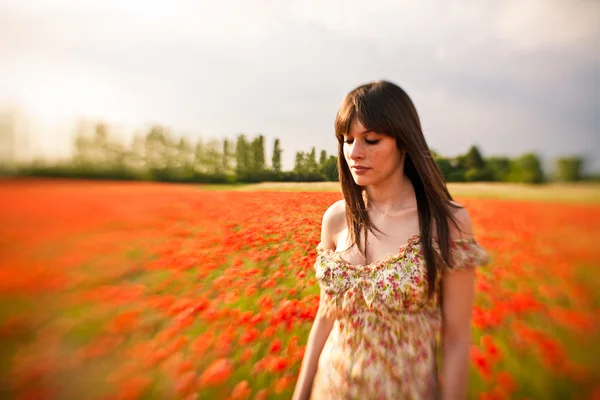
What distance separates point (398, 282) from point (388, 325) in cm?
20

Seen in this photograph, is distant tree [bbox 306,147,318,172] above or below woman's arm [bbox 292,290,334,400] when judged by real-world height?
above

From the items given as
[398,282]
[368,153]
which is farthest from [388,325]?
[368,153]

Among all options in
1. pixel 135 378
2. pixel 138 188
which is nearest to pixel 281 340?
pixel 135 378

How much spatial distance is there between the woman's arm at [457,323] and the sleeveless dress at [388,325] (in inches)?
1.8

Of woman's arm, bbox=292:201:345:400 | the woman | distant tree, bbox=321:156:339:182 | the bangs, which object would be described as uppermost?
the bangs

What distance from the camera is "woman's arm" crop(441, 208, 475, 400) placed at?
47.3 inches

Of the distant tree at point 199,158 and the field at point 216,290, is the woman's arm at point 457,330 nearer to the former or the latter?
the field at point 216,290

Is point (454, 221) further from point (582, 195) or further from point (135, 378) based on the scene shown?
point (135, 378)

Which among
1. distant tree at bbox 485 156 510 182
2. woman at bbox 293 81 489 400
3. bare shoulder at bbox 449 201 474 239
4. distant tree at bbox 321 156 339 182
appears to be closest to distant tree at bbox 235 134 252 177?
distant tree at bbox 321 156 339 182

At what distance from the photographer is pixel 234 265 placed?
7.43 feet

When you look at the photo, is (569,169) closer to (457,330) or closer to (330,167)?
(457,330)

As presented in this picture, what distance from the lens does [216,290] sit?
2.12 metres

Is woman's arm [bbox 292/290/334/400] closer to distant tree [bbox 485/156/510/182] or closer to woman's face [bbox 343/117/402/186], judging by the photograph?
woman's face [bbox 343/117/402/186]

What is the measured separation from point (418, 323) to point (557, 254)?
89 centimetres
